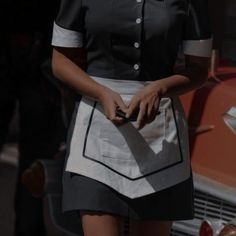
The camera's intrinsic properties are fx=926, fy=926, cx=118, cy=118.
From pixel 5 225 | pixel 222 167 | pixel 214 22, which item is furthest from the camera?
pixel 5 225

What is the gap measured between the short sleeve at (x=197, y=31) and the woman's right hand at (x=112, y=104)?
30 centimetres

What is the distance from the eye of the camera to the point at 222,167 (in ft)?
11.6

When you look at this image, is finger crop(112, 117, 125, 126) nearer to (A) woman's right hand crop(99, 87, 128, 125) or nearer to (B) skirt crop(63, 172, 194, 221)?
(A) woman's right hand crop(99, 87, 128, 125)

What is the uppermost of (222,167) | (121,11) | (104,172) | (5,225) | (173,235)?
(121,11)

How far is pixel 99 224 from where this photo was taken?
2.84 meters

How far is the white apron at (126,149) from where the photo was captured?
2844mm

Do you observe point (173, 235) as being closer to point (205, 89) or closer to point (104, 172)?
point (205, 89)

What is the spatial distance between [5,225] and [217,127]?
204cm

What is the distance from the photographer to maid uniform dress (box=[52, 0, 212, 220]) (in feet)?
9.29

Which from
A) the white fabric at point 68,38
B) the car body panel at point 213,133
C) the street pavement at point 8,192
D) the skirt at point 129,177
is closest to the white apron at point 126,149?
the skirt at point 129,177

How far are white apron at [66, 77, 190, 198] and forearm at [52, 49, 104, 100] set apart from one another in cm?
6

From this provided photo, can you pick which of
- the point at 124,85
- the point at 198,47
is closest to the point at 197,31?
the point at 198,47

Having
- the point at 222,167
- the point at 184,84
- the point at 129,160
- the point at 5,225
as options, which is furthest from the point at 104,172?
the point at 5,225

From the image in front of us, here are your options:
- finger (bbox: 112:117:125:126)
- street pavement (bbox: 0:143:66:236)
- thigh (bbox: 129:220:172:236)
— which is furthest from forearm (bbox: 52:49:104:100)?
street pavement (bbox: 0:143:66:236)
